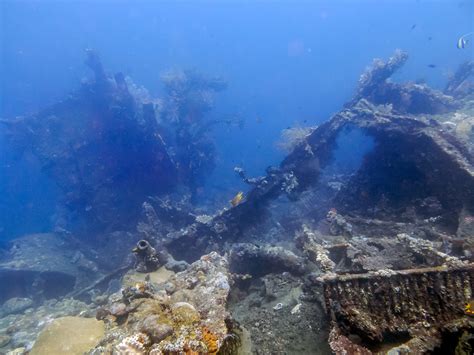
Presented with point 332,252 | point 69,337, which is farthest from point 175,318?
point 332,252

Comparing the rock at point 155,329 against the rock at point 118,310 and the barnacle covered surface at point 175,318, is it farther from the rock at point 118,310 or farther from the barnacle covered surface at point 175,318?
the rock at point 118,310

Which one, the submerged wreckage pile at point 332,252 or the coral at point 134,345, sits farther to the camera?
the submerged wreckage pile at point 332,252

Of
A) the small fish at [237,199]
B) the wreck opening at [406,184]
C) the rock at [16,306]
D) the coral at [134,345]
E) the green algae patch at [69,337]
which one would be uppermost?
the rock at [16,306]

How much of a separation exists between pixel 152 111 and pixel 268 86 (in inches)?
4971

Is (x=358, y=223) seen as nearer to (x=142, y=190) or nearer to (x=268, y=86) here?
(x=142, y=190)

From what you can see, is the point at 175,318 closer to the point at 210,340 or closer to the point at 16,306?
the point at 210,340

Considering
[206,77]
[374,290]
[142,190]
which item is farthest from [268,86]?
[374,290]

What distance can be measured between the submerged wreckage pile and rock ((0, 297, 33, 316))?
275 cm

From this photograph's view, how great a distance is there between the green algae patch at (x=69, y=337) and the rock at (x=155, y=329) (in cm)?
130

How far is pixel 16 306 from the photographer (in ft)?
39.7

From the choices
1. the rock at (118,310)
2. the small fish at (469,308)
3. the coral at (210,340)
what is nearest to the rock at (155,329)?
the coral at (210,340)

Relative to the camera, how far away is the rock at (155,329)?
3.55m

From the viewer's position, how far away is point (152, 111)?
17.2m

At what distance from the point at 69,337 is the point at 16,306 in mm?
10396
